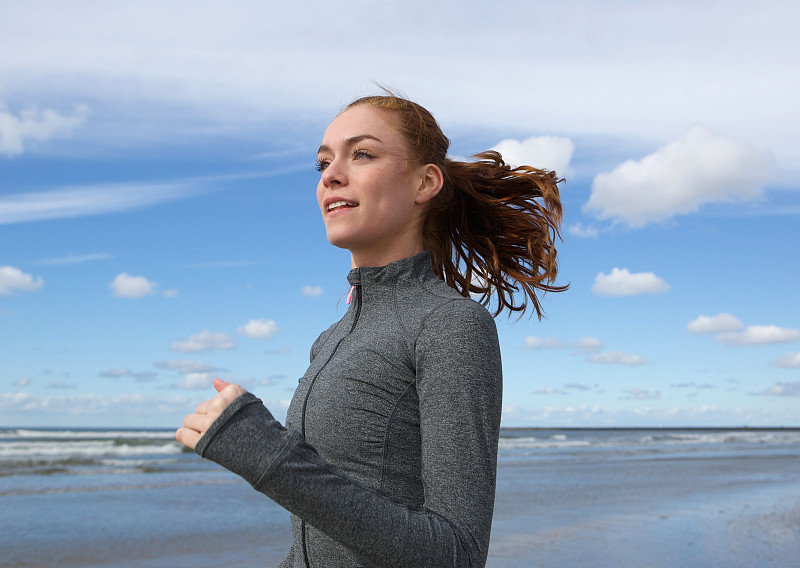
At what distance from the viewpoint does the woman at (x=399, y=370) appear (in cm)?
124

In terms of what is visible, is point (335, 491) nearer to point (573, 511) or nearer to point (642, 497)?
point (573, 511)

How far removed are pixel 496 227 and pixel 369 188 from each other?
568 millimetres

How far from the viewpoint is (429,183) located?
74.1 inches

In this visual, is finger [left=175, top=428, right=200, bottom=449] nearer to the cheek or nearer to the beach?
the cheek

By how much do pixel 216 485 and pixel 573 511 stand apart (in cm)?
686

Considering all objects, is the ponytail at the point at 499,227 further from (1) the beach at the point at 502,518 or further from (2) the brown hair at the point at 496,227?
(1) the beach at the point at 502,518

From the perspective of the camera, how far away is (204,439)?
48.2 inches

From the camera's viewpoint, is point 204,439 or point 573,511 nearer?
point 204,439

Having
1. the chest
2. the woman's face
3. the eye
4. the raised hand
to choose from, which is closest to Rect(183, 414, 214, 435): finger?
the raised hand

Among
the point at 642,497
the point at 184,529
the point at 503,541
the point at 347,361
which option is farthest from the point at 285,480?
the point at 642,497

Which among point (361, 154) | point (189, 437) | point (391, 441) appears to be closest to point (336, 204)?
point (361, 154)

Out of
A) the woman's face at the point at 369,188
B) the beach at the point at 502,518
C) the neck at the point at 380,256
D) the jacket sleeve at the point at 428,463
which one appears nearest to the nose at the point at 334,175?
the woman's face at the point at 369,188

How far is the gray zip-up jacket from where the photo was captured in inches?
48.2

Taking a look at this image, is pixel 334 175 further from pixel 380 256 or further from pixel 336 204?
pixel 380 256
